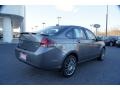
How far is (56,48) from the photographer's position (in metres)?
4.26

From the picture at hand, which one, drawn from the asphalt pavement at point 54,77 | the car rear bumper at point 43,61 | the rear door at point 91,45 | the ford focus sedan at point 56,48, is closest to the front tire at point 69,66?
the ford focus sedan at point 56,48

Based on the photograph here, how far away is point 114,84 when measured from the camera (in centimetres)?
423

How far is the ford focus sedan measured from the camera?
4.14m

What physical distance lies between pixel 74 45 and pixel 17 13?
14927 mm

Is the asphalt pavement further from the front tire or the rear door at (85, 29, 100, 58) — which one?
the rear door at (85, 29, 100, 58)

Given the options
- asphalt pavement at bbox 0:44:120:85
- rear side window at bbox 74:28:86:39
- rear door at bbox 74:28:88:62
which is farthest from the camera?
rear side window at bbox 74:28:86:39

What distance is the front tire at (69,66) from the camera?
4641 millimetres

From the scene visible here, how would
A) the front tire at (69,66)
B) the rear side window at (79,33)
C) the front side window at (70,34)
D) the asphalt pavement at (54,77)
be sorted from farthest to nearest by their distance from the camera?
the rear side window at (79,33), the front side window at (70,34), the front tire at (69,66), the asphalt pavement at (54,77)

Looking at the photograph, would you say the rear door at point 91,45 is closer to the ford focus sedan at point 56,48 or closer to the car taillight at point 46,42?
the ford focus sedan at point 56,48

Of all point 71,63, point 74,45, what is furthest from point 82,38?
point 71,63

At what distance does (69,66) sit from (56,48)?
0.88 meters

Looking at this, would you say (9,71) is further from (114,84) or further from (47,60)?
(114,84)

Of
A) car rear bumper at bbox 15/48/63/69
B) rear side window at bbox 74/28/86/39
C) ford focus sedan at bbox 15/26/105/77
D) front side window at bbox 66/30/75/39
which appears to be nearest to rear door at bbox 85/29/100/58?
ford focus sedan at bbox 15/26/105/77

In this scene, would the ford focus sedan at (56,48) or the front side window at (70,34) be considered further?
the front side window at (70,34)
